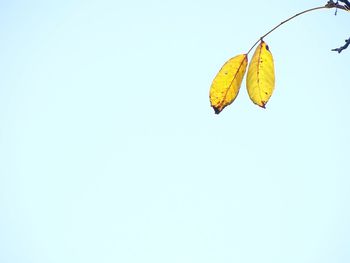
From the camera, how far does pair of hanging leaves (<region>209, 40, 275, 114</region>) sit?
926 mm

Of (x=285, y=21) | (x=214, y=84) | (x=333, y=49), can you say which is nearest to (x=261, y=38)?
(x=285, y=21)

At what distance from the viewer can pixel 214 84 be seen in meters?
0.96

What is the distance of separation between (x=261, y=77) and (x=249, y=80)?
4 centimetres

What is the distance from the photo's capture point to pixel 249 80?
96 cm

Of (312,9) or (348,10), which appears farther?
(312,9)

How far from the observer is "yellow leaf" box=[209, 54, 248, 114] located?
3.12 ft

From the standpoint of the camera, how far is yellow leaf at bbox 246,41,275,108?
925 mm

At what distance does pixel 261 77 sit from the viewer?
93 centimetres

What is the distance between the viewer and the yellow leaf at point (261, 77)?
0.92 m

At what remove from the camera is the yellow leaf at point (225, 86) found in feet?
3.12

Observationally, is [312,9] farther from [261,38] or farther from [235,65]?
[235,65]

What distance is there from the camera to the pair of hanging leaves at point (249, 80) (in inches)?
36.4

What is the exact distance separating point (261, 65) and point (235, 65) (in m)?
0.08

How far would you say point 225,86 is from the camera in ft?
→ 3.11
